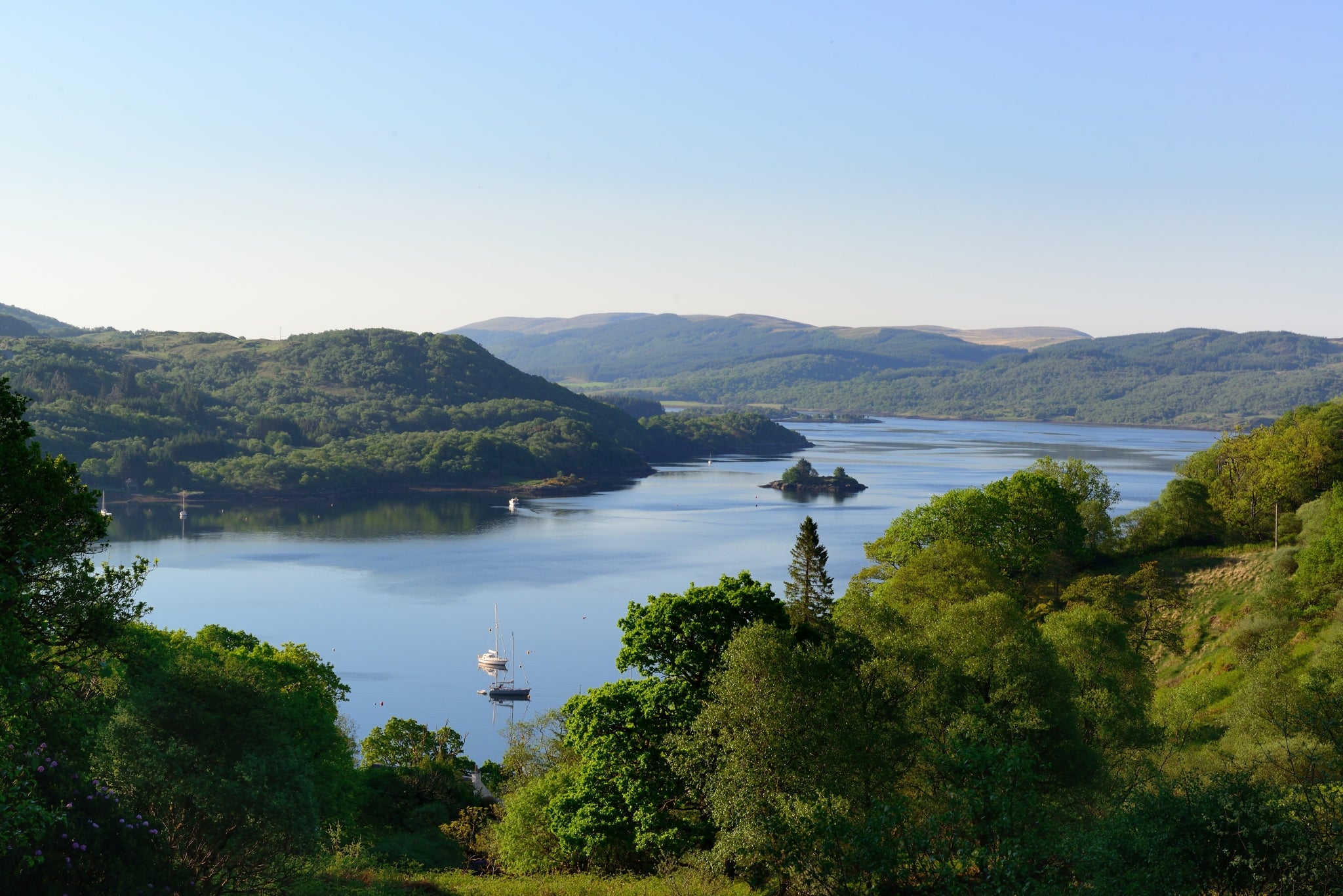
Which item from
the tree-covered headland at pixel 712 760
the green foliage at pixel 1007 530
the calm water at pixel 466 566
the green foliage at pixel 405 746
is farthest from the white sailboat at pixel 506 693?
the green foliage at pixel 1007 530

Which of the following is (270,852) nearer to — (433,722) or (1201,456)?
(433,722)

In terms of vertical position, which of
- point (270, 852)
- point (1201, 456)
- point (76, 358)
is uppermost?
point (76, 358)

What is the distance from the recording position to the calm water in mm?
60781

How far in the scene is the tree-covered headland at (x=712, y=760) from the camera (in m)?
15.1

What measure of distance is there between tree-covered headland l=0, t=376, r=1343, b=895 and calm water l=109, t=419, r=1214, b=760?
23733 millimetres

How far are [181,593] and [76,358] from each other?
433 ft

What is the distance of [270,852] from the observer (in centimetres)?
1706

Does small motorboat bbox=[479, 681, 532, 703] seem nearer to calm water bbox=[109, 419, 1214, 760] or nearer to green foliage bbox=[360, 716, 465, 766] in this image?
calm water bbox=[109, 419, 1214, 760]

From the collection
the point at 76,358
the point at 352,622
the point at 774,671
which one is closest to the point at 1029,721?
the point at 774,671

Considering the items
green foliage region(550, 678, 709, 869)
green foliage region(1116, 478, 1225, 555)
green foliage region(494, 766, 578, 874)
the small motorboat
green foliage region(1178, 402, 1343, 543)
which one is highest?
green foliage region(1178, 402, 1343, 543)

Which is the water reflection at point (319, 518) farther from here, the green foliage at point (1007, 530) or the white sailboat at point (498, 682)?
the green foliage at point (1007, 530)

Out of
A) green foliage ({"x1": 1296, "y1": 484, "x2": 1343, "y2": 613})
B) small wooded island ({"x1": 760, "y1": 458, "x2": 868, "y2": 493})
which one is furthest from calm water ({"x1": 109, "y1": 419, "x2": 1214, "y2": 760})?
green foliage ({"x1": 1296, "y1": 484, "x2": 1343, "y2": 613})

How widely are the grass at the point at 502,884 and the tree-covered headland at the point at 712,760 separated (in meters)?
0.10

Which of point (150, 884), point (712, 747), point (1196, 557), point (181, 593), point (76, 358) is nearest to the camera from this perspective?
point (150, 884)
